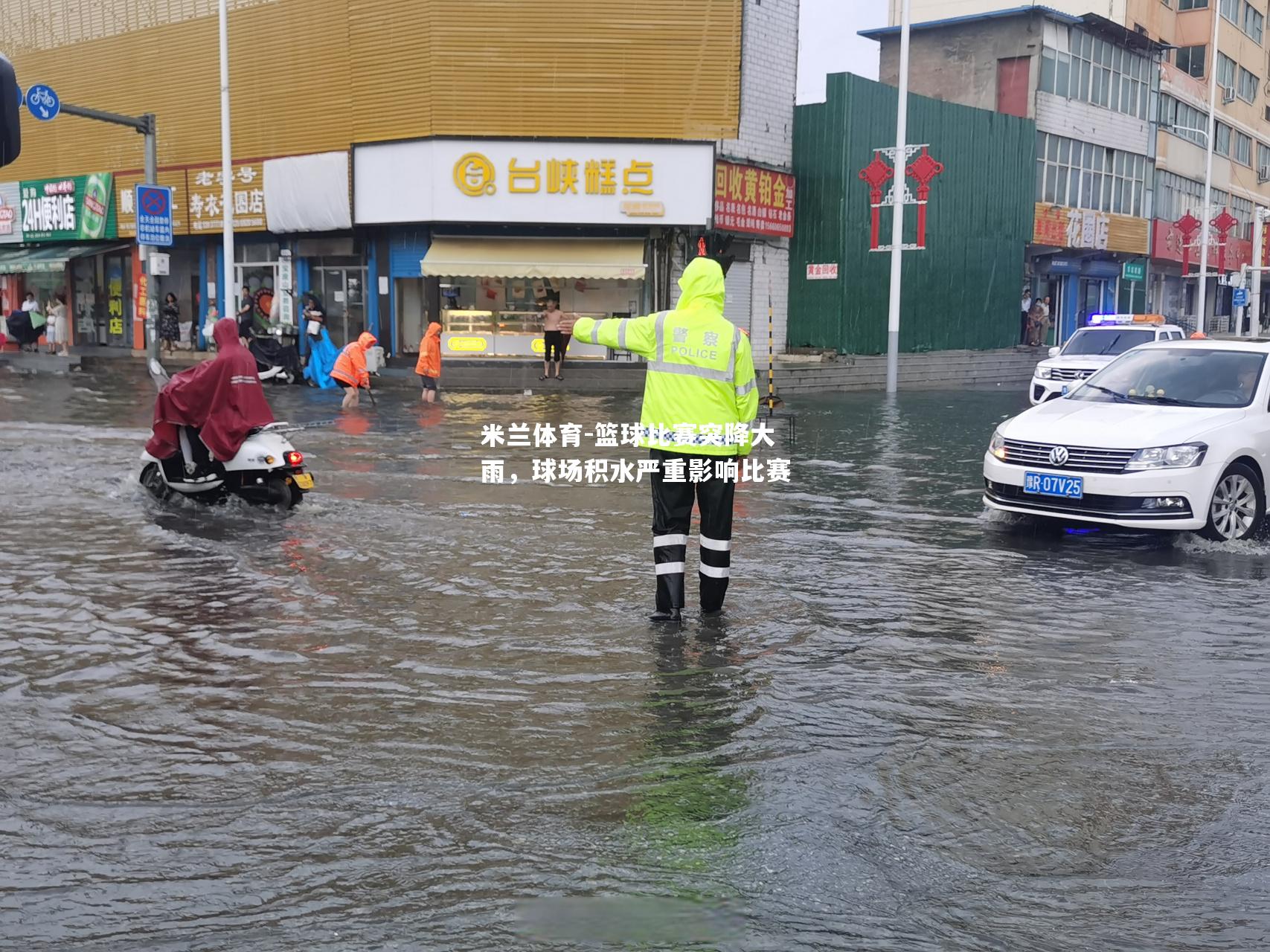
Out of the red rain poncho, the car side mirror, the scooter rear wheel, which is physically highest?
the car side mirror

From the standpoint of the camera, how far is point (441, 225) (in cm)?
2911

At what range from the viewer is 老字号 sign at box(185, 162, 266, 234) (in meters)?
31.9

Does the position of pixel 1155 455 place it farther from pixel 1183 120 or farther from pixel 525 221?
pixel 1183 120

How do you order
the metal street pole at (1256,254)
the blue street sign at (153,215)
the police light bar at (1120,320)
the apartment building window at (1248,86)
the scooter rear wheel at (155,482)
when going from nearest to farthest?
the scooter rear wheel at (155,482), the police light bar at (1120,320), the blue street sign at (153,215), the metal street pole at (1256,254), the apartment building window at (1248,86)

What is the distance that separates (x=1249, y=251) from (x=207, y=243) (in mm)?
48628

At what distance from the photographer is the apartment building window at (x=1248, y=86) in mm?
59250

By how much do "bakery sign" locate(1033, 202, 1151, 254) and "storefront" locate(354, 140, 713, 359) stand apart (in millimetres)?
17764

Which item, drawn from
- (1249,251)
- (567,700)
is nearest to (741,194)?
(567,700)

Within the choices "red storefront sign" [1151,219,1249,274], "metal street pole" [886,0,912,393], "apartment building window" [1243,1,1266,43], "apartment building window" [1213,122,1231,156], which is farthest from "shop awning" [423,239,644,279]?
"apartment building window" [1243,1,1266,43]

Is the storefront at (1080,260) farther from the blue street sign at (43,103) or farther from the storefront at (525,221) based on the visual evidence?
the blue street sign at (43,103)

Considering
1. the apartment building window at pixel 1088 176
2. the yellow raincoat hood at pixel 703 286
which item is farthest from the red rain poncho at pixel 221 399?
the apartment building window at pixel 1088 176

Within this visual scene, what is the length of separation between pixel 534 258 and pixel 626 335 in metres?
22.1

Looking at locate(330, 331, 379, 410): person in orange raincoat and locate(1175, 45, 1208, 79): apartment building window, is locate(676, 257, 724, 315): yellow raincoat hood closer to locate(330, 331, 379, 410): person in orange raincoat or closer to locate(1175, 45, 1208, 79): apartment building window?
locate(330, 331, 379, 410): person in orange raincoat

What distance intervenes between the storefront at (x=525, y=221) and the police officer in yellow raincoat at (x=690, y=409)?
70.7ft
